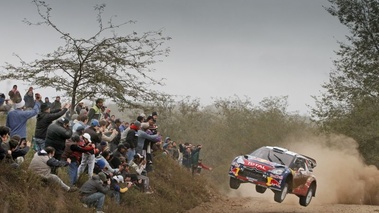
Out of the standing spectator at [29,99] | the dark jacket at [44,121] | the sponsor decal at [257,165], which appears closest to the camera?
the dark jacket at [44,121]

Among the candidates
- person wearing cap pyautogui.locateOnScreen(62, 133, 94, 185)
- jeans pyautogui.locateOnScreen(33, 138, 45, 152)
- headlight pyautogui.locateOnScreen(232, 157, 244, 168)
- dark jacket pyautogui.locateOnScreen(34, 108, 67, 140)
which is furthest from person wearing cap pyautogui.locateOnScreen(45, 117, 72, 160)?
headlight pyautogui.locateOnScreen(232, 157, 244, 168)

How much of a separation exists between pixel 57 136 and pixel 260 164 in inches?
345

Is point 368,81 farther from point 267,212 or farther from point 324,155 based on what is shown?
point 267,212

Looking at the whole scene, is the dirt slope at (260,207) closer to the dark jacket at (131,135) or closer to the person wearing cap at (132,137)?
the person wearing cap at (132,137)

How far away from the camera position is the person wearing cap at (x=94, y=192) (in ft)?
46.9

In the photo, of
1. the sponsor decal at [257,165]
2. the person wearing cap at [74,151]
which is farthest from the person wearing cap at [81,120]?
the sponsor decal at [257,165]

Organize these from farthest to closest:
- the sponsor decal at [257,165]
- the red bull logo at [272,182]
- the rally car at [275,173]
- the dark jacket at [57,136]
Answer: the sponsor decal at [257,165]
the rally car at [275,173]
the red bull logo at [272,182]
the dark jacket at [57,136]

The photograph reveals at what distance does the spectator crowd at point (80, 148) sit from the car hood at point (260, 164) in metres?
3.59

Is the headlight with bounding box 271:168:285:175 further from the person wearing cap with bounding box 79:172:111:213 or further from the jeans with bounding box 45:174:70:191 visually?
the jeans with bounding box 45:174:70:191

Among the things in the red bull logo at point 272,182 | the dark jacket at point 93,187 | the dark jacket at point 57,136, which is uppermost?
the dark jacket at point 57,136

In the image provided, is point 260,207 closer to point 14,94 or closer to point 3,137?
point 14,94

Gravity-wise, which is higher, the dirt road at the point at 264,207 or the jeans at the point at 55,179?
the jeans at the point at 55,179

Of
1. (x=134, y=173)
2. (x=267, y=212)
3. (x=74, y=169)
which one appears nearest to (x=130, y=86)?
(x=134, y=173)

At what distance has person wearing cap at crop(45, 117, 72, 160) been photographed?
13812 millimetres
